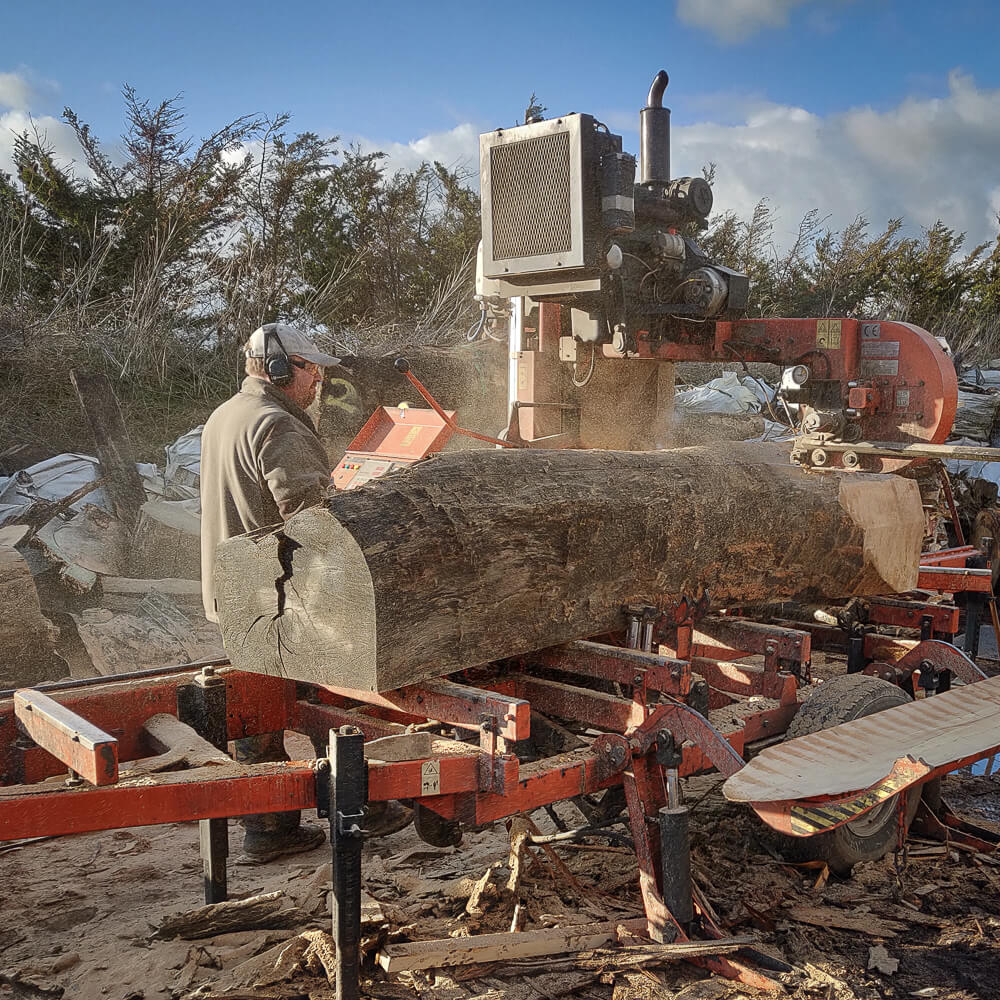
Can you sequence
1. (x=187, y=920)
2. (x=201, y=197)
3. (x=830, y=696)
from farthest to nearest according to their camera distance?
1. (x=201, y=197)
2. (x=830, y=696)
3. (x=187, y=920)

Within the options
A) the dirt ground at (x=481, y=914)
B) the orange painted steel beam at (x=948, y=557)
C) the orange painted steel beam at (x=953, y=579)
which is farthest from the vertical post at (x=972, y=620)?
the dirt ground at (x=481, y=914)

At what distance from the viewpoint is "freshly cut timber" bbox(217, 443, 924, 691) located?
2.81m

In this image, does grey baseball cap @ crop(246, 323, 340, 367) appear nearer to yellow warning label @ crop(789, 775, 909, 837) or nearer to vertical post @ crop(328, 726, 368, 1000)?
vertical post @ crop(328, 726, 368, 1000)

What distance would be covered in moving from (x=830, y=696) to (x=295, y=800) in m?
2.16

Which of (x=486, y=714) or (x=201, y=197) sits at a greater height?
(x=201, y=197)

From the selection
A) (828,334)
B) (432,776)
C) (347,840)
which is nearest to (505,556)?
(432,776)

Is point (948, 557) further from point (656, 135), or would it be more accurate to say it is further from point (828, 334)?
point (656, 135)

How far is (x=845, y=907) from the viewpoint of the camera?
329cm

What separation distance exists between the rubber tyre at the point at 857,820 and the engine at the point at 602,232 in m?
2.68

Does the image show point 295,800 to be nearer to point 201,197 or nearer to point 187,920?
point 187,920

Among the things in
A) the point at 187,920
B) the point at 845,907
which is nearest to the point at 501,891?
the point at 187,920

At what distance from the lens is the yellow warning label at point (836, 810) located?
8.57 feet

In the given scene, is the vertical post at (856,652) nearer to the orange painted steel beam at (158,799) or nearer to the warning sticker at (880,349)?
the warning sticker at (880,349)

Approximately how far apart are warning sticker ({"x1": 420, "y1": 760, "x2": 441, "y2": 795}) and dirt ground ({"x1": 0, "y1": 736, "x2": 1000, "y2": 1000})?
21.8 inches
